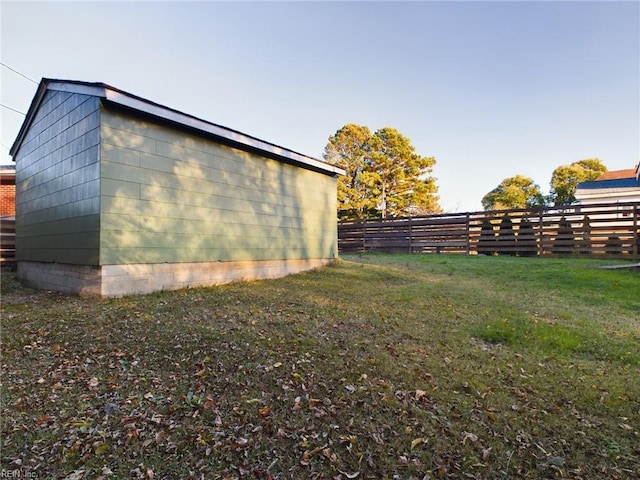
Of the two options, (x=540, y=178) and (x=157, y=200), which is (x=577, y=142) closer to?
(x=540, y=178)

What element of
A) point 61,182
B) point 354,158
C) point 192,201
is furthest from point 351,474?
point 354,158

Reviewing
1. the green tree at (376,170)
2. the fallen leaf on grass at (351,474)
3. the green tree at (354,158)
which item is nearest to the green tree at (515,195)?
the green tree at (376,170)

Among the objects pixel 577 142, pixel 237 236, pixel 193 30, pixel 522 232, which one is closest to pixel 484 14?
pixel 522 232

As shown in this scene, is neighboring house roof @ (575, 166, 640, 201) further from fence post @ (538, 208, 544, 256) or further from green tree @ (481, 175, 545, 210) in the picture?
fence post @ (538, 208, 544, 256)

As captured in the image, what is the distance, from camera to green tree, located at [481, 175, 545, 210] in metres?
25.1

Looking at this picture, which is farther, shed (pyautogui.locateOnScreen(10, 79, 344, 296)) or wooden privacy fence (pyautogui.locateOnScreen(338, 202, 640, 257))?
wooden privacy fence (pyautogui.locateOnScreen(338, 202, 640, 257))

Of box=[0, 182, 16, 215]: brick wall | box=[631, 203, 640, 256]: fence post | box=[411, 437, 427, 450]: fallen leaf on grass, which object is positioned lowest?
box=[411, 437, 427, 450]: fallen leaf on grass

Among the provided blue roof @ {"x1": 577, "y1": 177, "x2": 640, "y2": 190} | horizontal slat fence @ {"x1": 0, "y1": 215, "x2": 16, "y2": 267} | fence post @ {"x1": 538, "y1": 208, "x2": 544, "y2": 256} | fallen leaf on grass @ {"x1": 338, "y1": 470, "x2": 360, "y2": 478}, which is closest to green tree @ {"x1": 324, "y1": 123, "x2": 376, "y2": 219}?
fence post @ {"x1": 538, "y1": 208, "x2": 544, "y2": 256}

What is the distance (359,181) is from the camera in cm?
2130

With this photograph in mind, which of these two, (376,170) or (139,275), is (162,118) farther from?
(376,170)

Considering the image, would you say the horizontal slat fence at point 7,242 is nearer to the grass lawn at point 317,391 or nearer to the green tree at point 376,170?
the grass lawn at point 317,391

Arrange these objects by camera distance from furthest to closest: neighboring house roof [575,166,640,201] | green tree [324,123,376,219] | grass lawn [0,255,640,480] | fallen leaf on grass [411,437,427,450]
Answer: green tree [324,123,376,219], neighboring house roof [575,166,640,201], fallen leaf on grass [411,437,427,450], grass lawn [0,255,640,480]

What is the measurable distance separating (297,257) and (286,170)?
7.38 feet

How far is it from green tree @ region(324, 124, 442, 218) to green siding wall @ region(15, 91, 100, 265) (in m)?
15.1
